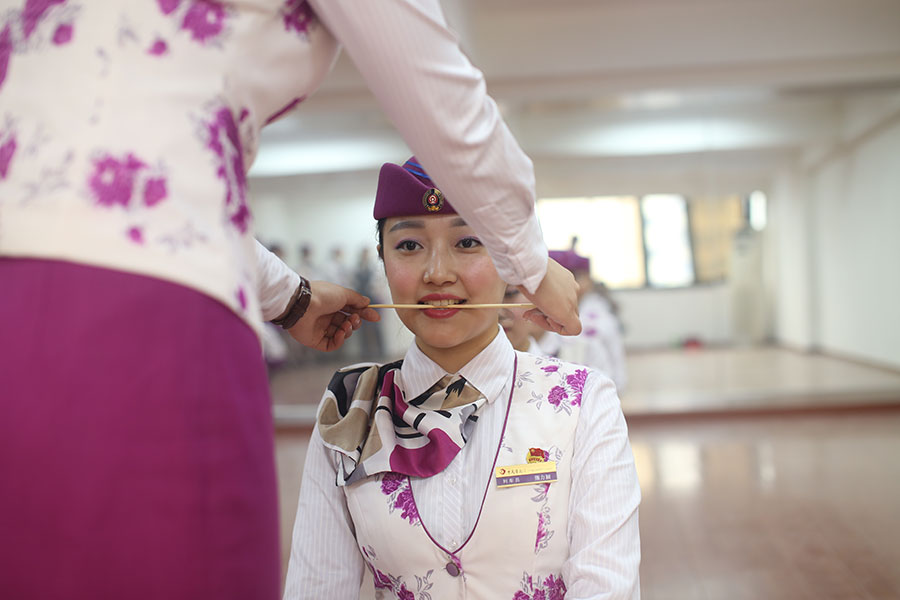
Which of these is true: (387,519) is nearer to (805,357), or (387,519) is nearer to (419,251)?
(419,251)

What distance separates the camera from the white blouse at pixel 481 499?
1.17m

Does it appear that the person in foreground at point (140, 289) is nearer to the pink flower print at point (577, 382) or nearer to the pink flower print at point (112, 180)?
the pink flower print at point (112, 180)


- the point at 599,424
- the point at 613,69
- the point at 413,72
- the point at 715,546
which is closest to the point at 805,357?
the point at 613,69

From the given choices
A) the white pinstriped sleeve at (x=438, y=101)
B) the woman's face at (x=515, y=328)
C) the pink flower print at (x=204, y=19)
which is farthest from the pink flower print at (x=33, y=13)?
the woman's face at (x=515, y=328)

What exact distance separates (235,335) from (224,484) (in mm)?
121

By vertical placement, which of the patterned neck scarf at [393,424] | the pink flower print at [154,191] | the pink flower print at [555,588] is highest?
the pink flower print at [154,191]

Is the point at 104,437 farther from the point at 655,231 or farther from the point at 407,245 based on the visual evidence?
the point at 655,231

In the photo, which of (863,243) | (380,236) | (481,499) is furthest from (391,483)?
(863,243)

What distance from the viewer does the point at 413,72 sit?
0.68m

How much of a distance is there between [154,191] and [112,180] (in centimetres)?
3

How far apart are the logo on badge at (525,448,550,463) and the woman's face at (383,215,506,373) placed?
0.76ft

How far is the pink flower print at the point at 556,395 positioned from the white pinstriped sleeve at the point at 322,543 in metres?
0.40

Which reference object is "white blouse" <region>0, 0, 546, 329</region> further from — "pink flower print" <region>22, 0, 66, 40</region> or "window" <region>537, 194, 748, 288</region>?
"window" <region>537, 194, 748, 288</region>

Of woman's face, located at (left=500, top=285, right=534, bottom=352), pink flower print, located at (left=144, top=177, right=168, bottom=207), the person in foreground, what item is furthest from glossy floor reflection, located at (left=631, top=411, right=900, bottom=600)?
pink flower print, located at (left=144, top=177, right=168, bottom=207)
